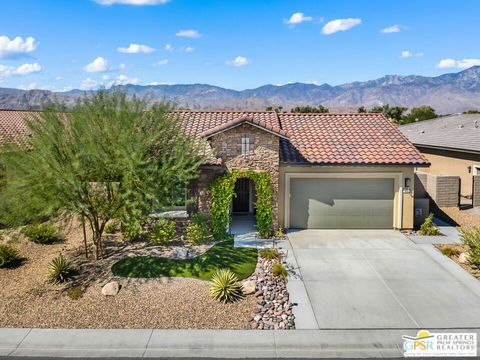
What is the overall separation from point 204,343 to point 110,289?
3.67 metres

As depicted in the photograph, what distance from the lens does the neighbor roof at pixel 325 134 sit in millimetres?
16969

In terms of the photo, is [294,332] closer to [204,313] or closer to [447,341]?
[204,313]

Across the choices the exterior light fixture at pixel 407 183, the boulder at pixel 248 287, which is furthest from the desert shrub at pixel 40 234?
the exterior light fixture at pixel 407 183

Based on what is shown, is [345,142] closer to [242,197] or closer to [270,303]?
[242,197]

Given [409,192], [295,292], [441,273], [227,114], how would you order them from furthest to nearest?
[227,114]
[409,192]
[441,273]
[295,292]

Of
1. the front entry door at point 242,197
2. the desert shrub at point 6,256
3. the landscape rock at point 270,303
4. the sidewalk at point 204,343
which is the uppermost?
the front entry door at point 242,197

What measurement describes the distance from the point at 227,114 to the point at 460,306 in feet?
42.2

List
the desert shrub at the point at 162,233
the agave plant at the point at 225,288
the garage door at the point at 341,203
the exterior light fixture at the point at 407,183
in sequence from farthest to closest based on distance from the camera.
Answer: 1. the garage door at the point at 341,203
2. the exterior light fixture at the point at 407,183
3. the desert shrub at the point at 162,233
4. the agave plant at the point at 225,288

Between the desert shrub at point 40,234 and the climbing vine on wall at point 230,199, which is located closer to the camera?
the desert shrub at point 40,234

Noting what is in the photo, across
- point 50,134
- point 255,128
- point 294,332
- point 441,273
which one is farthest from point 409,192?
point 50,134

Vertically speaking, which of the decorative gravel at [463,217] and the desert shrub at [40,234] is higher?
the desert shrub at [40,234]

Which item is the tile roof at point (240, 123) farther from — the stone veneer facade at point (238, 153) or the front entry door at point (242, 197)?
the front entry door at point (242, 197)

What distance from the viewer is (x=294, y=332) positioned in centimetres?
976

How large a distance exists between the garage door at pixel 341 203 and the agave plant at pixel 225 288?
681 centimetres
